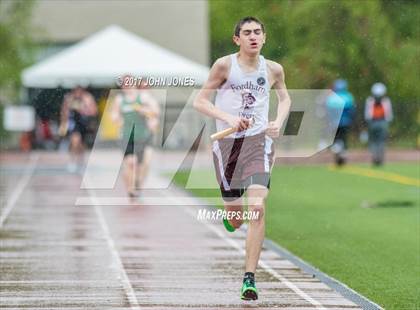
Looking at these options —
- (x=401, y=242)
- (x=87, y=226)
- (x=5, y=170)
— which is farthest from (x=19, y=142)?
(x=401, y=242)

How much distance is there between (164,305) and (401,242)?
545cm

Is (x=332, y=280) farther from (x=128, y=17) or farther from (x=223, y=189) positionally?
(x=128, y=17)

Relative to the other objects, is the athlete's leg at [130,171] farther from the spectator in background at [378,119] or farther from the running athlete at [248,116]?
the spectator in background at [378,119]

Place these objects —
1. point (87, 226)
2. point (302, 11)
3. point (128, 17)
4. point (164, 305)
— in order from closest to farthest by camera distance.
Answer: point (164, 305)
point (87, 226)
point (302, 11)
point (128, 17)

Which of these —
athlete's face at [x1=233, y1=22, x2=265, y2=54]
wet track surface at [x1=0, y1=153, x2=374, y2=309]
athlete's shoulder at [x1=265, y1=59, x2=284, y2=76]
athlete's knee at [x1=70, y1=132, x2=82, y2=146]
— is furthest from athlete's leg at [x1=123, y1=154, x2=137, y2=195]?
athlete's face at [x1=233, y1=22, x2=265, y2=54]

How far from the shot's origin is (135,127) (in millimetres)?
20641

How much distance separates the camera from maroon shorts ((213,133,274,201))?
35.0ft

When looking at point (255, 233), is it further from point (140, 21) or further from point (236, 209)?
point (140, 21)

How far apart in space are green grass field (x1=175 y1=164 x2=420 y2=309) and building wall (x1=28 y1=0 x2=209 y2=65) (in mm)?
20428

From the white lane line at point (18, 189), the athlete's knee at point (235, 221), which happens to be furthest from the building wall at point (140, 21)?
the athlete's knee at point (235, 221)

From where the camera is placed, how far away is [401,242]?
14969 millimetres

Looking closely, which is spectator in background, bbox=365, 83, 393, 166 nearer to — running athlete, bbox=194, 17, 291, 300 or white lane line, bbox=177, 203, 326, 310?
white lane line, bbox=177, 203, 326, 310

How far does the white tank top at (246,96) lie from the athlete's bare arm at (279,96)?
0.35ft

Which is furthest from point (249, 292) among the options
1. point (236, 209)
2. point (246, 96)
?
point (246, 96)
